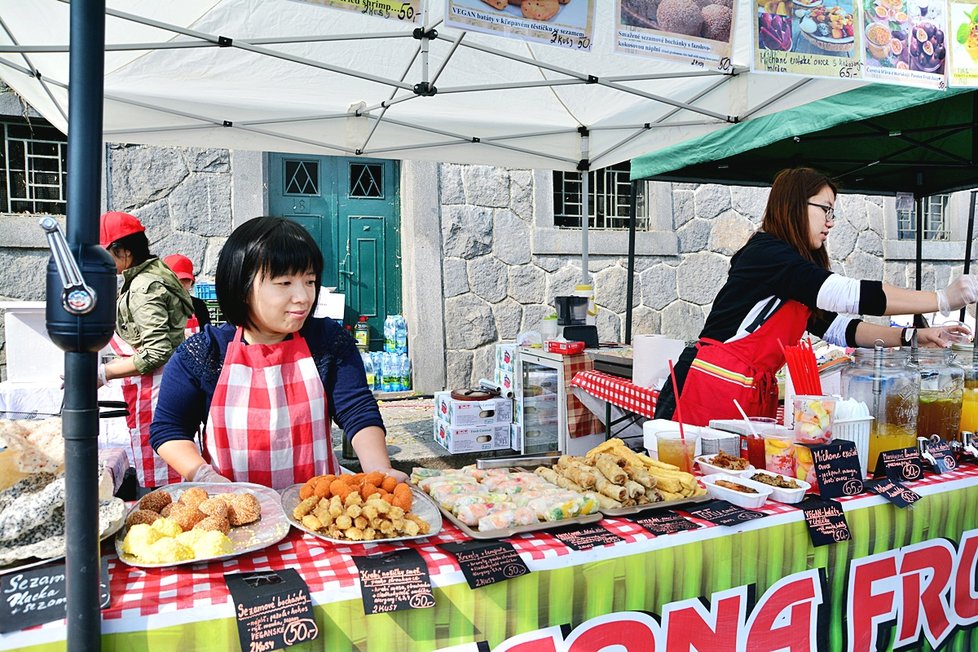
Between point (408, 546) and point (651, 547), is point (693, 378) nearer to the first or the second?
point (651, 547)

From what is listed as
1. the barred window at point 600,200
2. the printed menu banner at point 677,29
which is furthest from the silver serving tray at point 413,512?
the barred window at point 600,200

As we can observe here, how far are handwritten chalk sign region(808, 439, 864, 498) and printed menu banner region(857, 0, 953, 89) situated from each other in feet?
4.99

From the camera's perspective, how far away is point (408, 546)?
1376 millimetres

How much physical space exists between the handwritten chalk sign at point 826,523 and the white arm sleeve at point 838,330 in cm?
141

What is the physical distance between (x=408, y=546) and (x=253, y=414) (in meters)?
0.77

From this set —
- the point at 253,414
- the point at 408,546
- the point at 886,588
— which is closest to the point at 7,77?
the point at 253,414

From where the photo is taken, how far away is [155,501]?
1445 mm

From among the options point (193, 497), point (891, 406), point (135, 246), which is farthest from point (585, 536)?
point (135, 246)

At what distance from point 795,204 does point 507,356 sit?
3.08 metres

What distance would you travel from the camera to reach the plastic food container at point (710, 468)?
5.87ft

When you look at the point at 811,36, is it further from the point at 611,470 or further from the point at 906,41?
the point at 611,470

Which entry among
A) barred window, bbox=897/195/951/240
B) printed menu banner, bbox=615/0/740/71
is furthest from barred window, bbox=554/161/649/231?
printed menu banner, bbox=615/0/740/71

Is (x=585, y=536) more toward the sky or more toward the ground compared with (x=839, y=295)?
more toward the ground

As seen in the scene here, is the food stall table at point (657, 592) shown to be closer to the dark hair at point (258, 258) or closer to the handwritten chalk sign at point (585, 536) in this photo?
the handwritten chalk sign at point (585, 536)
